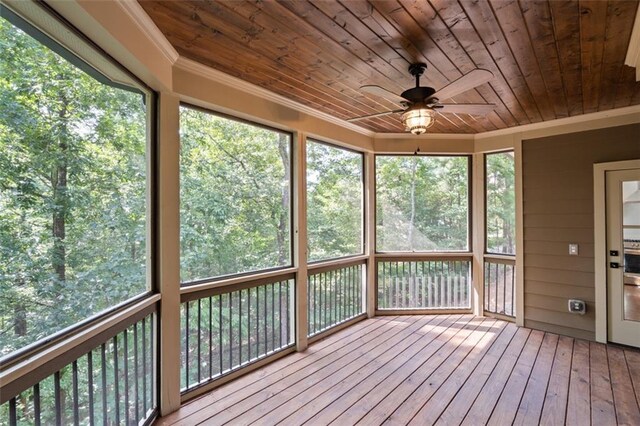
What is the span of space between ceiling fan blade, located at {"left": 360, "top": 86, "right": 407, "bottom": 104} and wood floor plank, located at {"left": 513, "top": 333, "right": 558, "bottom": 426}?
2.51 metres

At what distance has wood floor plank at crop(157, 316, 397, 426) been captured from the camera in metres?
2.34

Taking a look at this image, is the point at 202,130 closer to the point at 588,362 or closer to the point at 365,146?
the point at 365,146

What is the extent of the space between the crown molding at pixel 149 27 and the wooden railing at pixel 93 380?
1741mm

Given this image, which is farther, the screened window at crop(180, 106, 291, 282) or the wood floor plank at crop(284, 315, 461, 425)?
the screened window at crop(180, 106, 291, 282)

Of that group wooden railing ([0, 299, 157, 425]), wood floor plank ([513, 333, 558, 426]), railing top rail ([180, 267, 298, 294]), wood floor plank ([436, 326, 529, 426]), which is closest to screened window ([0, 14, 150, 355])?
wooden railing ([0, 299, 157, 425])

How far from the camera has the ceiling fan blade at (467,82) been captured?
1.87 meters

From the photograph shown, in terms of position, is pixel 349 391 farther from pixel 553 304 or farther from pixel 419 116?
pixel 553 304

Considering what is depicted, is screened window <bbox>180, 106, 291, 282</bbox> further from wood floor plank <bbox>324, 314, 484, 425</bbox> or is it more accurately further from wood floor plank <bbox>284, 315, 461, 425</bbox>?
wood floor plank <bbox>324, 314, 484, 425</bbox>

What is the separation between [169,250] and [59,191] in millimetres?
944

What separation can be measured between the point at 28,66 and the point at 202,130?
143cm

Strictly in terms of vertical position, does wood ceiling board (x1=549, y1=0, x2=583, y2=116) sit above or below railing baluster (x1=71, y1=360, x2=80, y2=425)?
above

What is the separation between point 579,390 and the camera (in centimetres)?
256

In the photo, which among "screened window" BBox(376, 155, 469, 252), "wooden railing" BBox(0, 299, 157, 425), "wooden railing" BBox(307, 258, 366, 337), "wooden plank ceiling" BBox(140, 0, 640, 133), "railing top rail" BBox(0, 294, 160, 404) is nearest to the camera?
"railing top rail" BBox(0, 294, 160, 404)

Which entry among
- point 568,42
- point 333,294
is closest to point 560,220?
point 568,42
